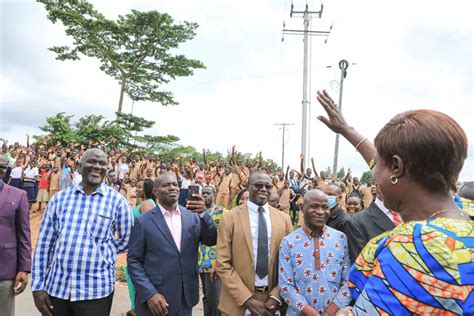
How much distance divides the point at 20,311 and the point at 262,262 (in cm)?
389

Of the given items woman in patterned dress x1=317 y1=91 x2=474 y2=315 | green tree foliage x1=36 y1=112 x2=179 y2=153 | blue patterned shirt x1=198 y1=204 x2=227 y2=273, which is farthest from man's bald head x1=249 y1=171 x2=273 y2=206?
green tree foliage x1=36 y1=112 x2=179 y2=153

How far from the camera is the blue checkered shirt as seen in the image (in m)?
3.13

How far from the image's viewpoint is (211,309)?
4.70 m

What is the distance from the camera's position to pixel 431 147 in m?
1.08

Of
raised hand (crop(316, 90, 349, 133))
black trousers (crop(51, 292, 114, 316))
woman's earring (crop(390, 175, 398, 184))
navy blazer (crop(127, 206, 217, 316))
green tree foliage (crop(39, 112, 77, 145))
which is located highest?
green tree foliage (crop(39, 112, 77, 145))

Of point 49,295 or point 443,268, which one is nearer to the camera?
point 443,268

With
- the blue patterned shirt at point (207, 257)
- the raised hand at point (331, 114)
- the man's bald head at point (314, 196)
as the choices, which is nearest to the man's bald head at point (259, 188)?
the man's bald head at point (314, 196)

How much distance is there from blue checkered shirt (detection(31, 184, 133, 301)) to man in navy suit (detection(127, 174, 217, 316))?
0.78 feet

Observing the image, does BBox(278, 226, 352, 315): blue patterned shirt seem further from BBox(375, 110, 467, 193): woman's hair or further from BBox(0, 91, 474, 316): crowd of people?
BBox(375, 110, 467, 193): woman's hair

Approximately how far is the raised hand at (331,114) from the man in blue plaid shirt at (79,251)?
7.01 feet

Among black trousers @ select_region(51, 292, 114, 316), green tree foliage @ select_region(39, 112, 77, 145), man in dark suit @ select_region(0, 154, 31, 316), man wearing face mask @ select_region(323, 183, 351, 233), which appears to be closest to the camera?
black trousers @ select_region(51, 292, 114, 316)

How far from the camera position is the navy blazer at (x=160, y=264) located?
3367 millimetres

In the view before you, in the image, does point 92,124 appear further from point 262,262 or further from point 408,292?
point 408,292

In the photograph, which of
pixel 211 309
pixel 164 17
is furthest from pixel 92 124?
pixel 211 309
